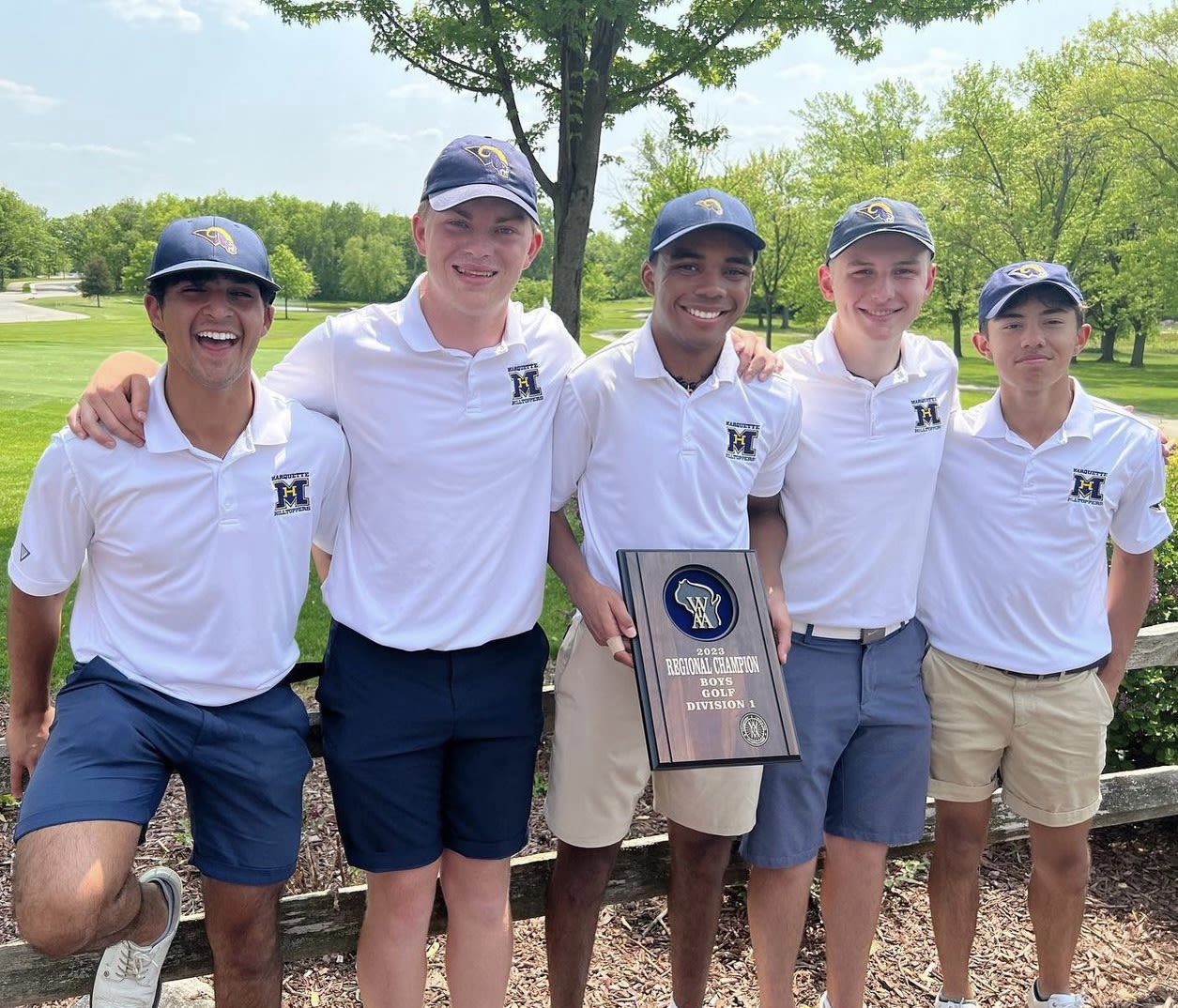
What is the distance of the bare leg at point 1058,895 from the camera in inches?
130

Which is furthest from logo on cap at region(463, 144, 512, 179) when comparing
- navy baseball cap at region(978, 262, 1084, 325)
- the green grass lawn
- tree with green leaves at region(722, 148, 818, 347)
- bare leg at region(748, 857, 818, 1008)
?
tree with green leaves at region(722, 148, 818, 347)

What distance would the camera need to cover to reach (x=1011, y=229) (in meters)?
30.6

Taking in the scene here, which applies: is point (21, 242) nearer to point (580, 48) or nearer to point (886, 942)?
point (580, 48)

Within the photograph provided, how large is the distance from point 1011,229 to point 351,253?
126 feet

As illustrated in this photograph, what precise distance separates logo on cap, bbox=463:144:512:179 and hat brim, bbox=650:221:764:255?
0.51 metres

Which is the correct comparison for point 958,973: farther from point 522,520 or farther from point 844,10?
point 844,10

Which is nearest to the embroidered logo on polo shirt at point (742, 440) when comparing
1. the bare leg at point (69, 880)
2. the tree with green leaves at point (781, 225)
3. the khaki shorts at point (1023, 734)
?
the khaki shorts at point (1023, 734)

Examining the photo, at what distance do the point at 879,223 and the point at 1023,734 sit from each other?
181cm

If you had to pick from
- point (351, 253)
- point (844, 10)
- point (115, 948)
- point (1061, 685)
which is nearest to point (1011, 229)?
point (844, 10)

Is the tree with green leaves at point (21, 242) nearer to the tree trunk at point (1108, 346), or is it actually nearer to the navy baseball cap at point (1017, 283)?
the tree trunk at point (1108, 346)

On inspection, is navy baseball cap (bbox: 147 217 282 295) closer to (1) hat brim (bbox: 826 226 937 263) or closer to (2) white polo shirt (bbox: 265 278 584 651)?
(2) white polo shirt (bbox: 265 278 584 651)

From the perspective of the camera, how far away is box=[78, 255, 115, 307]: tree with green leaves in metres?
→ 51.9

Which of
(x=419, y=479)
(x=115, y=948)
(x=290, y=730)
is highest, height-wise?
(x=419, y=479)

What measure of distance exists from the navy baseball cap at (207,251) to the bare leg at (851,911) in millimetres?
2605
